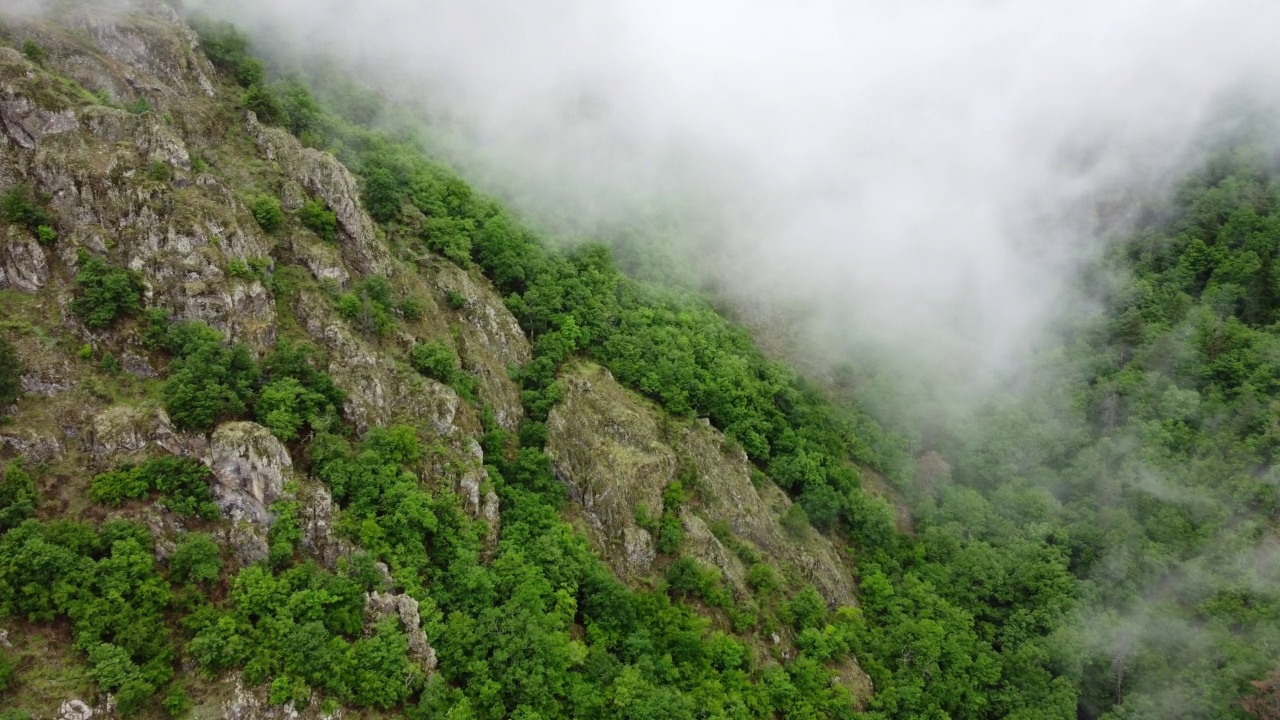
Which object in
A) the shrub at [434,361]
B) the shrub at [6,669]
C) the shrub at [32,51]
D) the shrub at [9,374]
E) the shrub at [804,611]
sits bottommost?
the shrub at [6,669]

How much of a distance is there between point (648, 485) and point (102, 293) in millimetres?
55381

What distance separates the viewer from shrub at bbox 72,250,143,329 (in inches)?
2367

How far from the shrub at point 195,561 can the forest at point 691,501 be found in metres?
0.22

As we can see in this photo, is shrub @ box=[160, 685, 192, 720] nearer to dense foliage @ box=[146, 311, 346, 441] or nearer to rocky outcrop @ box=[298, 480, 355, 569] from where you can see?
rocky outcrop @ box=[298, 480, 355, 569]

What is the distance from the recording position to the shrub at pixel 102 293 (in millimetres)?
60125

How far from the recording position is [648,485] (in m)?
81.7

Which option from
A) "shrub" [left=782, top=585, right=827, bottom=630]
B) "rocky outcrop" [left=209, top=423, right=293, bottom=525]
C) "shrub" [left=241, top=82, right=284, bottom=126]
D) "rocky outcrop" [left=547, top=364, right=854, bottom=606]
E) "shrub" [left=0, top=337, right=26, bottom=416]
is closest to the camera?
"shrub" [left=0, top=337, right=26, bottom=416]

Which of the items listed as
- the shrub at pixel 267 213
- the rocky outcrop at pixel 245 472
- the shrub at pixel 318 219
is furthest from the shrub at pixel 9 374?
the shrub at pixel 318 219

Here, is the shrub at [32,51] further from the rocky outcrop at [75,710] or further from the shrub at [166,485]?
the rocky outcrop at [75,710]

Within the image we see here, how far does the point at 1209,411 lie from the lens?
346 feet

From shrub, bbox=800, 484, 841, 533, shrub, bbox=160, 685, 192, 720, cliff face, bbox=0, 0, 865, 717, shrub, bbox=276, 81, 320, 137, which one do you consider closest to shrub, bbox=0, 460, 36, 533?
cliff face, bbox=0, 0, 865, 717

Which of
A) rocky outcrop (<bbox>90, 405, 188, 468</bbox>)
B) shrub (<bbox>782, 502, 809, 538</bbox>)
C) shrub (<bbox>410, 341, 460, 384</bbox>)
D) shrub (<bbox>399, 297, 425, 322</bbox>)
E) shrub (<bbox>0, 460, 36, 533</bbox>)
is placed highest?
shrub (<bbox>782, 502, 809, 538</bbox>)

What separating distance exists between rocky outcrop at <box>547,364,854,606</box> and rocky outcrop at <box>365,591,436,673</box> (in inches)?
886

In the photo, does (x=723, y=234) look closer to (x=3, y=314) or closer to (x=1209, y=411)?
(x=1209, y=411)
